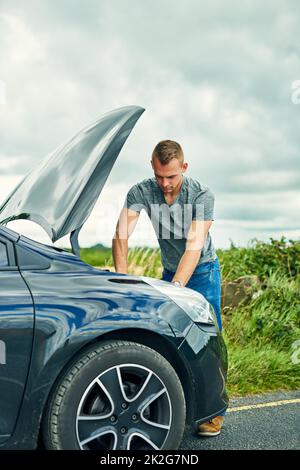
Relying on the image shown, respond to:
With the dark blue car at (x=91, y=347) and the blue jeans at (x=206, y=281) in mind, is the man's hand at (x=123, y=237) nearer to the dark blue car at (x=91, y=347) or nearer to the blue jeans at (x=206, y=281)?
the blue jeans at (x=206, y=281)

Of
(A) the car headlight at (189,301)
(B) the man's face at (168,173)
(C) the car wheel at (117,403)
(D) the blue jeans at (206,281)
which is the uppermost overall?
(B) the man's face at (168,173)

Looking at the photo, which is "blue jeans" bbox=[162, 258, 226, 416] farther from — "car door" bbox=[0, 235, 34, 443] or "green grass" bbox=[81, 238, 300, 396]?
"car door" bbox=[0, 235, 34, 443]

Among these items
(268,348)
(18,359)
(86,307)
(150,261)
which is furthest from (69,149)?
(150,261)

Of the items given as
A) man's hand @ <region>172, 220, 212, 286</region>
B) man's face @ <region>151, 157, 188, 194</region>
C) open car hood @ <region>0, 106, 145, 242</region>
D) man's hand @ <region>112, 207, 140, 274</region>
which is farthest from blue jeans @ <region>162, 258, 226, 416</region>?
open car hood @ <region>0, 106, 145, 242</region>

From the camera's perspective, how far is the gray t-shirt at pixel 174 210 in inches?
180

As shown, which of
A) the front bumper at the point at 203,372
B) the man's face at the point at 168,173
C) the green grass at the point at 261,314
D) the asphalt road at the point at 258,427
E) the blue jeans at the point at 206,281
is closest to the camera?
the front bumper at the point at 203,372

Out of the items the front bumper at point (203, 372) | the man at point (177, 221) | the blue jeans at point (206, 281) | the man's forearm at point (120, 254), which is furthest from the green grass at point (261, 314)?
the front bumper at point (203, 372)

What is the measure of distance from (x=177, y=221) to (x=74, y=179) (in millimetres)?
1164

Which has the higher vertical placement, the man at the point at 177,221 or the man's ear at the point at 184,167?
the man's ear at the point at 184,167

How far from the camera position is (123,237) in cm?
468

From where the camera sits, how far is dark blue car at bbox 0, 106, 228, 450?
120 inches

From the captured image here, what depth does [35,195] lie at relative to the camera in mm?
3887

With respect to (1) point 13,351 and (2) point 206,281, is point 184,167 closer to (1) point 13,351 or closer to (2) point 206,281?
(2) point 206,281

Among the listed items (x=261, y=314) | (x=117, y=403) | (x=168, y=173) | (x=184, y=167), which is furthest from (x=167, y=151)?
(x=261, y=314)
